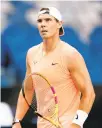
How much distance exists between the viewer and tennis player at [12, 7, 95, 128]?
5012 millimetres

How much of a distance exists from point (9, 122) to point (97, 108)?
121cm

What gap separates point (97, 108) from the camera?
8188 mm

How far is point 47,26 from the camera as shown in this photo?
512 centimetres

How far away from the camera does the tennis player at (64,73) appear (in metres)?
5.01

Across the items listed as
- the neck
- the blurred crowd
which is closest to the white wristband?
the neck

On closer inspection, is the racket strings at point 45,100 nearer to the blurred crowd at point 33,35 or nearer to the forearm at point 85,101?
the forearm at point 85,101

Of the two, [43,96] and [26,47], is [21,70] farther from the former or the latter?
[43,96]

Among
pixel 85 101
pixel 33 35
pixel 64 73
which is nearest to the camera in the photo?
pixel 85 101

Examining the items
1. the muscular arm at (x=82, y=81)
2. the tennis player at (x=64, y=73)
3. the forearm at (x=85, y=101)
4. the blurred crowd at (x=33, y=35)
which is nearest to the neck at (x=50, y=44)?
the tennis player at (x=64, y=73)

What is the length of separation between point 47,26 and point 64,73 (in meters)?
0.42

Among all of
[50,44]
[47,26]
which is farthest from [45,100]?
[47,26]

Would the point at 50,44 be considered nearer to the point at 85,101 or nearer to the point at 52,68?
the point at 52,68

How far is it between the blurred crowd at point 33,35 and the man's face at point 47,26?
2856mm

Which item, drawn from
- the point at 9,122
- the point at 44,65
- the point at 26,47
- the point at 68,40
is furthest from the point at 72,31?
the point at 44,65
